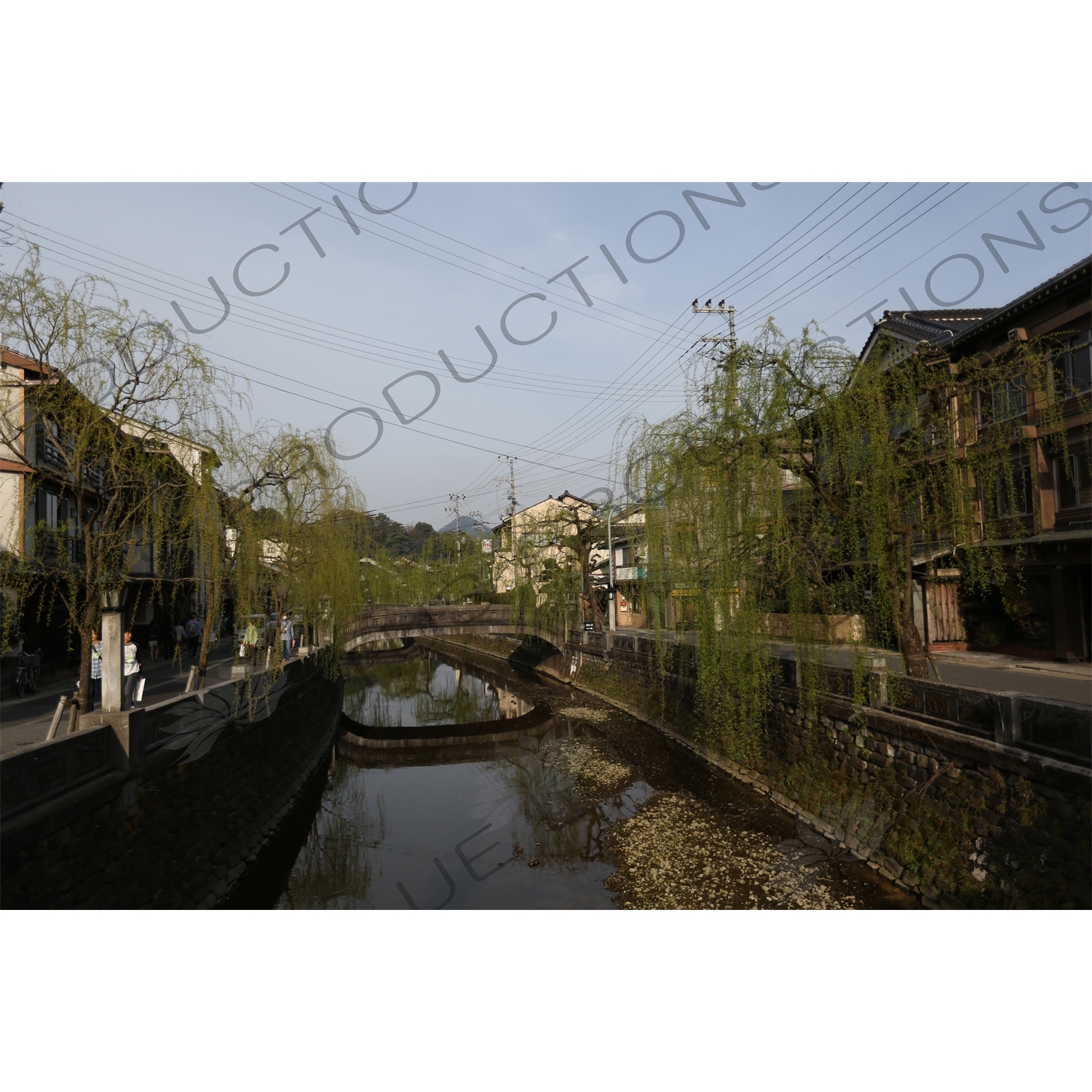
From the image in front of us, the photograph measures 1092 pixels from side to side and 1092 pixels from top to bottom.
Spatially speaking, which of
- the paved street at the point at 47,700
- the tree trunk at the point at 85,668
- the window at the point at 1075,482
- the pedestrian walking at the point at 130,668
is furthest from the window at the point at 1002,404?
the pedestrian walking at the point at 130,668

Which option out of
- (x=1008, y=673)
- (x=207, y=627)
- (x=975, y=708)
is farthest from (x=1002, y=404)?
(x=207, y=627)

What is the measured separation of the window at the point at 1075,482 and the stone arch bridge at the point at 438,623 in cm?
1643

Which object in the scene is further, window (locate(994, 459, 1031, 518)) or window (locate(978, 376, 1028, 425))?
window (locate(994, 459, 1031, 518))

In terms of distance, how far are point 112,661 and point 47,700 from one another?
21.3ft

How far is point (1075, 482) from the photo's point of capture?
46.9 ft

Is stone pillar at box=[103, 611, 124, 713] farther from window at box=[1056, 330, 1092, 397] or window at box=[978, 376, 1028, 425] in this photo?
window at box=[1056, 330, 1092, 397]

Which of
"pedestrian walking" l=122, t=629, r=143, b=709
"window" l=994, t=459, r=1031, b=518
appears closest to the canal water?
"pedestrian walking" l=122, t=629, r=143, b=709

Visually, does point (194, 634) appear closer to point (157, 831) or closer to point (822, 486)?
point (157, 831)

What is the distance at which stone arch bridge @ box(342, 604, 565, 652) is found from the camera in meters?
24.0

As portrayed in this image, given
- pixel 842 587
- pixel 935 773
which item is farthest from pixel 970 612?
pixel 935 773

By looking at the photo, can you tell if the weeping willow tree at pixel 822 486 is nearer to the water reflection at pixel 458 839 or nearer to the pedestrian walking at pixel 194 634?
the water reflection at pixel 458 839

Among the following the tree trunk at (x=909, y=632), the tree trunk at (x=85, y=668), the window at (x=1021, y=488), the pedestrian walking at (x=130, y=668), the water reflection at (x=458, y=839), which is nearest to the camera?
the tree trunk at (x=85, y=668)

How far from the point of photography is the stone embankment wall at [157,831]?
6.14 meters

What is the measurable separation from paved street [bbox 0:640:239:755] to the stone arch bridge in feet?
15.0
